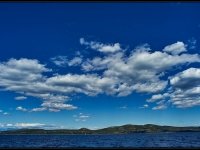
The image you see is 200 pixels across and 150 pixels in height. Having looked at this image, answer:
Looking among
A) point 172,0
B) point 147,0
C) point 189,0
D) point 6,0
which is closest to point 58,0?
point 6,0

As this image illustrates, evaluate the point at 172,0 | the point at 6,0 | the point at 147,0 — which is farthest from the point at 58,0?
the point at 172,0

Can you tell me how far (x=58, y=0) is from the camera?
4016 centimetres

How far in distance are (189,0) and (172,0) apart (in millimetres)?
2633

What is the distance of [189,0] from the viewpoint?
3991 centimetres

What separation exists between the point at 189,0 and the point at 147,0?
19.2 feet

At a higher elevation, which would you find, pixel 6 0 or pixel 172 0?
pixel 6 0

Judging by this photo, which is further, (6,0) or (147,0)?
(6,0)

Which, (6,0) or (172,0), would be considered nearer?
(172,0)

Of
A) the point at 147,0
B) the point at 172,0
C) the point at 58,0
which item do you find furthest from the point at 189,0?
the point at 58,0

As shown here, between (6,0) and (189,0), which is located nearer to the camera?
(189,0)

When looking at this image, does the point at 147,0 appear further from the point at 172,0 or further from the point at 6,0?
the point at 6,0

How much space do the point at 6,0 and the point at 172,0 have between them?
80.0 ft

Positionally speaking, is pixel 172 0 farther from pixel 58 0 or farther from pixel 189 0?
pixel 58 0

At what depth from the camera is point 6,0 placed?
1731 inches
